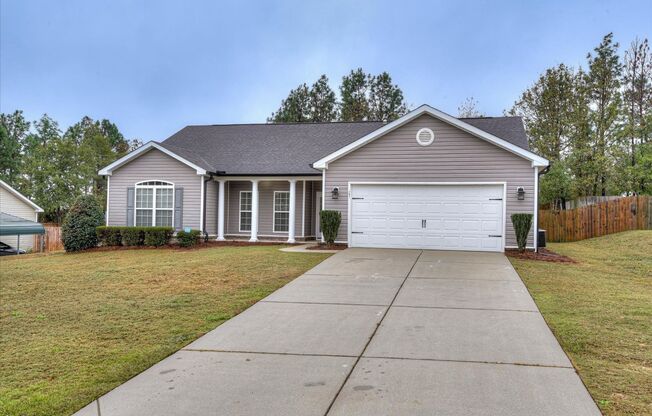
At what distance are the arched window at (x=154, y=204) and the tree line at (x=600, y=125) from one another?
66.3 ft

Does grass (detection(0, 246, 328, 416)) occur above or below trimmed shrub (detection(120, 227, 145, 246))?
below

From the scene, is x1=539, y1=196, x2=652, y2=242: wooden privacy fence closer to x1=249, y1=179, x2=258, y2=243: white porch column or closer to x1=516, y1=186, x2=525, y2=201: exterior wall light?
x1=516, y1=186, x2=525, y2=201: exterior wall light

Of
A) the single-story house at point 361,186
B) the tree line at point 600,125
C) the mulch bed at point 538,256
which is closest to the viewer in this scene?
the mulch bed at point 538,256

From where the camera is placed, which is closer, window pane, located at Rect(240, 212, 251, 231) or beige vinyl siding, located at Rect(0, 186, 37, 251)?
window pane, located at Rect(240, 212, 251, 231)

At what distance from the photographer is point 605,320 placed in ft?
21.2

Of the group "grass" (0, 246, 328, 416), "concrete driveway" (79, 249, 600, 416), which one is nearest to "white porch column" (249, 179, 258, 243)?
"grass" (0, 246, 328, 416)

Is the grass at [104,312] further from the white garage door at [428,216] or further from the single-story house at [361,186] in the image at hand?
the single-story house at [361,186]

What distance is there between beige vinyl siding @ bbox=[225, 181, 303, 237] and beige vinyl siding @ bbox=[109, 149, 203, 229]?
1870 mm

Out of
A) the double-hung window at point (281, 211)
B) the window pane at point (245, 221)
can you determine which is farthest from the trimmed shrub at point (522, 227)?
the window pane at point (245, 221)

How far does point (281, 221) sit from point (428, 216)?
20.7ft

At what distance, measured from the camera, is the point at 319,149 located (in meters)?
19.7

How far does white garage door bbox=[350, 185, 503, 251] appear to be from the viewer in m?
14.7

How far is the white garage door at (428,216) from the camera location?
14.7 m

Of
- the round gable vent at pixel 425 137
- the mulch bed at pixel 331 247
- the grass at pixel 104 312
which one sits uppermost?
the round gable vent at pixel 425 137
